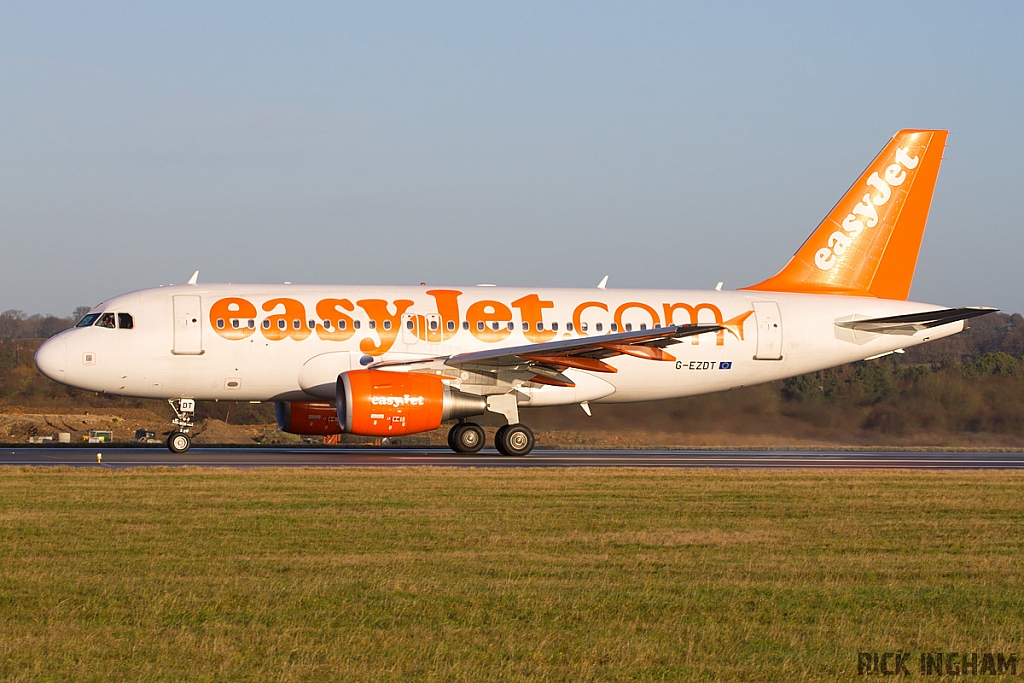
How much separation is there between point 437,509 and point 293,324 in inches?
499

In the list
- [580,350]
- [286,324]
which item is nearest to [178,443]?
[286,324]

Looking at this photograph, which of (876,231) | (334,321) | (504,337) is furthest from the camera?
(876,231)

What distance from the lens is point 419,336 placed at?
2655 cm

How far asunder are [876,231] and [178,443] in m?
17.7

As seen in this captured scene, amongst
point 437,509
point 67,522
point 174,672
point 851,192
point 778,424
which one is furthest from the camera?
point 778,424

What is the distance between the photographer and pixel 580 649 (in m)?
7.11

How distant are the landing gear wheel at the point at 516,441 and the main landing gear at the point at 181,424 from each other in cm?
693

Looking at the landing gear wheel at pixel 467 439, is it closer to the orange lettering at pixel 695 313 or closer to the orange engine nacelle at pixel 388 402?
the orange engine nacelle at pixel 388 402

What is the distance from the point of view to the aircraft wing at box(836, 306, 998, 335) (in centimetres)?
2756

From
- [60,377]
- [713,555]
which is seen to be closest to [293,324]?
[60,377]

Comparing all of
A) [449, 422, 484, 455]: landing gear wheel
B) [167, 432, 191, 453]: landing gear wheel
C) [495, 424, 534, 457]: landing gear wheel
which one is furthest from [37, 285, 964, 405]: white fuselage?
[449, 422, 484, 455]: landing gear wheel

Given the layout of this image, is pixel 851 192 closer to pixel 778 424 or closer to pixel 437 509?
pixel 778 424

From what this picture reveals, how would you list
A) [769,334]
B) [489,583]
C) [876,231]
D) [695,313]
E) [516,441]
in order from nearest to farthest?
[489,583] < [516,441] < [695,313] < [769,334] < [876,231]

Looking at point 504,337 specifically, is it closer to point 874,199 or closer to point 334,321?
point 334,321
